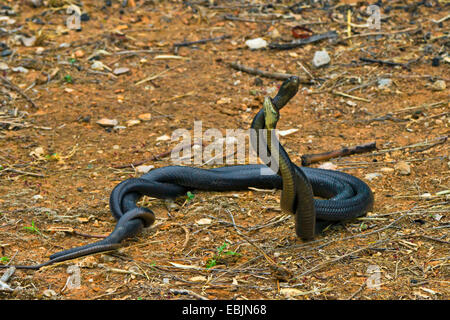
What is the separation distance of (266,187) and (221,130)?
4.18 feet

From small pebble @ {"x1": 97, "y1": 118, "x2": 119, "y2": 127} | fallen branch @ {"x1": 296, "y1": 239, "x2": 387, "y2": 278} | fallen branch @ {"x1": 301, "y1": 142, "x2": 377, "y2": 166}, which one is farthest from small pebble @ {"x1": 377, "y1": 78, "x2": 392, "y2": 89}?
fallen branch @ {"x1": 296, "y1": 239, "x2": 387, "y2": 278}

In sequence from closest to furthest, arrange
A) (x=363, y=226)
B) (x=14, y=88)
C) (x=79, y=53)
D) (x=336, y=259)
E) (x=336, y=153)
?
1. (x=336, y=259)
2. (x=363, y=226)
3. (x=336, y=153)
4. (x=14, y=88)
5. (x=79, y=53)

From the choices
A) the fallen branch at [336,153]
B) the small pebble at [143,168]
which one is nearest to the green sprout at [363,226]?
the fallen branch at [336,153]

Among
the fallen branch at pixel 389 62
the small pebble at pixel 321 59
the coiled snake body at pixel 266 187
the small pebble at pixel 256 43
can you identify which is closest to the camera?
the coiled snake body at pixel 266 187

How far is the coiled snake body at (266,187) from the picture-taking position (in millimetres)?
3410

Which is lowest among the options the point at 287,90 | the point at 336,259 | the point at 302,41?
the point at 336,259

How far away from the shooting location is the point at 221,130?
615 centimetres

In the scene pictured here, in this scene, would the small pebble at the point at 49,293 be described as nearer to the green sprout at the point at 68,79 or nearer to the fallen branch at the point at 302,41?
the green sprout at the point at 68,79

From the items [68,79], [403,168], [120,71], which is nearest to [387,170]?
[403,168]

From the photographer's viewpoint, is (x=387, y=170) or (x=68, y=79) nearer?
(x=387, y=170)

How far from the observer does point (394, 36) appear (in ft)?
24.5

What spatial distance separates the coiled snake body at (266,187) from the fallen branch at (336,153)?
1.29 ft

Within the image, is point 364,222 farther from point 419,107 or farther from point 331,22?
point 331,22

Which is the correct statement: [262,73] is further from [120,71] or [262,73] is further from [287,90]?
[287,90]
